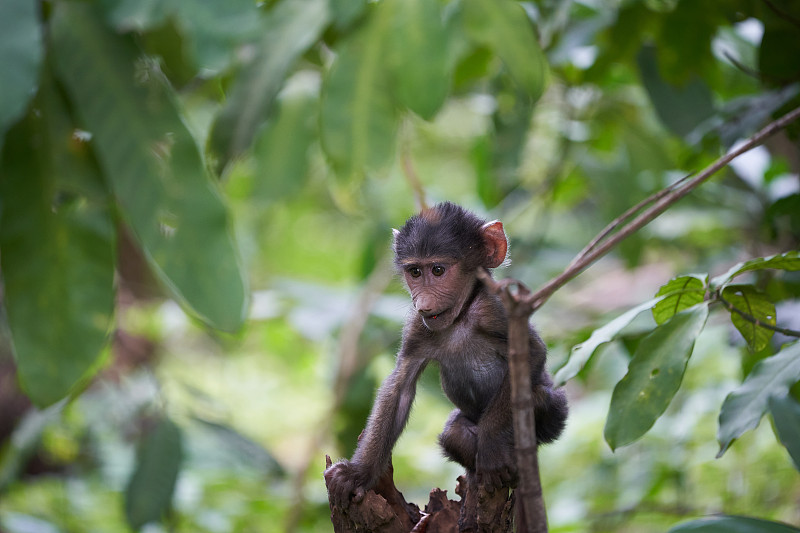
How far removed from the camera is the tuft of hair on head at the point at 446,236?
243 centimetres

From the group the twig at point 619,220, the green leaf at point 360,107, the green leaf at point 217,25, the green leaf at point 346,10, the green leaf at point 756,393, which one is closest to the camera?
the twig at point 619,220

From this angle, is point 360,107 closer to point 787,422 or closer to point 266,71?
point 266,71

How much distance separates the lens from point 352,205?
3.54 meters

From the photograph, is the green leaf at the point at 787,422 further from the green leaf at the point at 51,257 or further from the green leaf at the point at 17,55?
the green leaf at the point at 17,55

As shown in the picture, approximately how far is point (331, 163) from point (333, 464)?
944 millimetres

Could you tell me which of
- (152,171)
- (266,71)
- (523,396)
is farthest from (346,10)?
(523,396)

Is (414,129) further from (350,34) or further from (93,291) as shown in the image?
(93,291)

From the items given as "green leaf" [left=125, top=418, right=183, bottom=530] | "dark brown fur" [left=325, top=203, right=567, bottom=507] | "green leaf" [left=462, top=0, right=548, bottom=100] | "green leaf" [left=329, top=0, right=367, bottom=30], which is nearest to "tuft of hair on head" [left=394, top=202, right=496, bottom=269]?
"dark brown fur" [left=325, top=203, right=567, bottom=507]

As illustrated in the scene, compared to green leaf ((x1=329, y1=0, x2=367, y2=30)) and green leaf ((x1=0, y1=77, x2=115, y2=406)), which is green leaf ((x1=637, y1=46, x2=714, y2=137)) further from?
green leaf ((x1=0, y1=77, x2=115, y2=406))

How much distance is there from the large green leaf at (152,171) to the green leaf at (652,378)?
3.05 feet

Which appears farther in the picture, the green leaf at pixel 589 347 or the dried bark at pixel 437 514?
the dried bark at pixel 437 514

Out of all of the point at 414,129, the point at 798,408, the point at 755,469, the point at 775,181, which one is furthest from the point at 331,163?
the point at 414,129

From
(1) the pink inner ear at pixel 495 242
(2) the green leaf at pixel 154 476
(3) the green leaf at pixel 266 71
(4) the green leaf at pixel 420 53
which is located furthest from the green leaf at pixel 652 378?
(2) the green leaf at pixel 154 476

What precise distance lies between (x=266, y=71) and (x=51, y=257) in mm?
839
